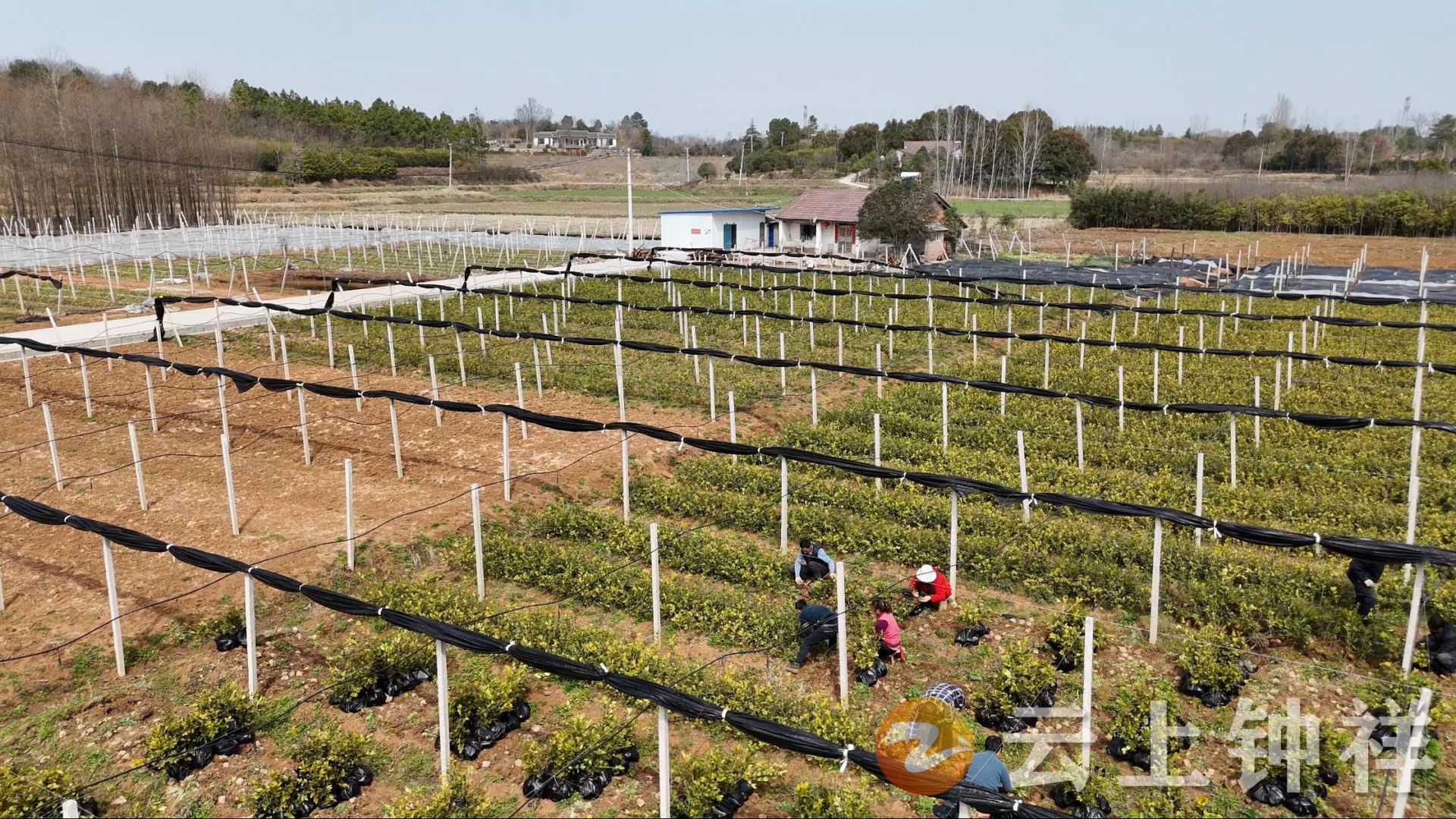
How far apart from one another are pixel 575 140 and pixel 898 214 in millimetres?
115630

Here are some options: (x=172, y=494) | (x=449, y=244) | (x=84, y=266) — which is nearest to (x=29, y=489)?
(x=172, y=494)

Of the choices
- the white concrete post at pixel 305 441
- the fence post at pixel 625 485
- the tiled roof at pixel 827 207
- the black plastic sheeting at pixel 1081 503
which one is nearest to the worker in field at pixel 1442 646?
the black plastic sheeting at pixel 1081 503

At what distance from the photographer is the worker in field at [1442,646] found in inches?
355

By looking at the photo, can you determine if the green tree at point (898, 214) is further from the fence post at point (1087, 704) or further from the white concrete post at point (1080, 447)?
the fence post at point (1087, 704)

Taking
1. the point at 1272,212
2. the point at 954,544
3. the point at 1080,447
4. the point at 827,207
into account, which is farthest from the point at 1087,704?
the point at 1272,212

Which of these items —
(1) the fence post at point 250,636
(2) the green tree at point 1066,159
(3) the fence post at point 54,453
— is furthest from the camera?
(2) the green tree at point 1066,159

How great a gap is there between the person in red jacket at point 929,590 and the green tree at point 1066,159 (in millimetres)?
72566

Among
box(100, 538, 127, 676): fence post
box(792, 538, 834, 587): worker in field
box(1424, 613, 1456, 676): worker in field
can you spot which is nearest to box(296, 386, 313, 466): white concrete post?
box(100, 538, 127, 676): fence post

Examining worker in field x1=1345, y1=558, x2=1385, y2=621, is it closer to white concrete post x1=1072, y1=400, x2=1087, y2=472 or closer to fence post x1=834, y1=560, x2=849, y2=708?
white concrete post x1=1072, y1=400, x2=1087, y2=472

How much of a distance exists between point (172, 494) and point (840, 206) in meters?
37.5

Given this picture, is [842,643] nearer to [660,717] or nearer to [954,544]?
[660,717]

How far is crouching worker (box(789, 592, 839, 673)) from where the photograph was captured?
9.30m

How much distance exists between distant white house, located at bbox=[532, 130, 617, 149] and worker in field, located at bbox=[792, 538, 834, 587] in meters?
128

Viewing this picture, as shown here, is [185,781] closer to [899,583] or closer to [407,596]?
[407,596]
